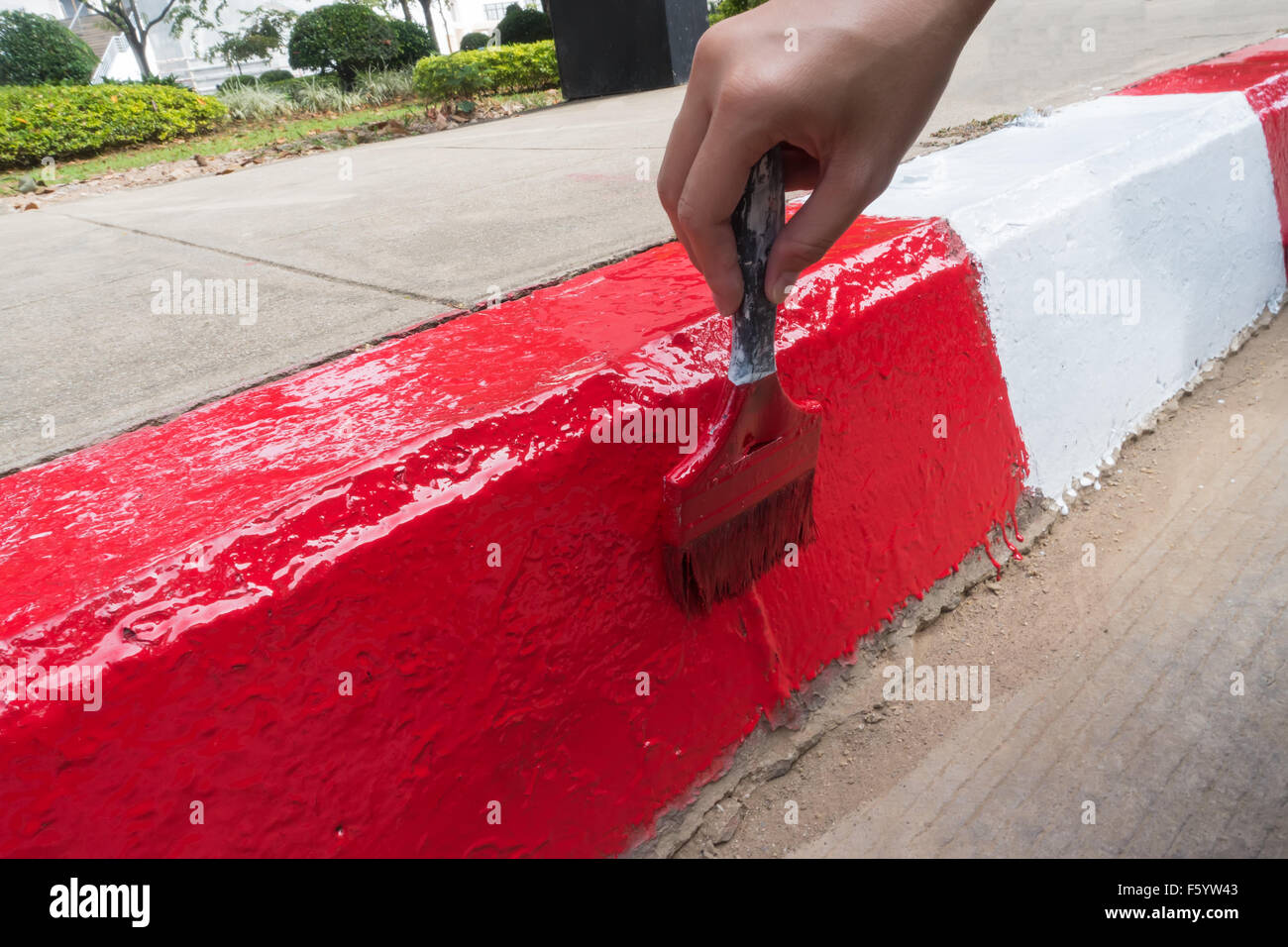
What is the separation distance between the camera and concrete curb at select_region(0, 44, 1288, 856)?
0.89 meters

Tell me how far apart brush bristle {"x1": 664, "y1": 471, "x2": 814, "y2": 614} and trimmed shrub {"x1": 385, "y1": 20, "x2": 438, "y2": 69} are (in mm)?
16037

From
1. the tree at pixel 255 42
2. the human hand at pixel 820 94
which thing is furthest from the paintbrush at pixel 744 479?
the tree at pixel 255 42

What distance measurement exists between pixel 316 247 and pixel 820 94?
2.21 metres

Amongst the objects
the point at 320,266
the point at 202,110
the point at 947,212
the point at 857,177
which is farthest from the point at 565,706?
the point at 202,110

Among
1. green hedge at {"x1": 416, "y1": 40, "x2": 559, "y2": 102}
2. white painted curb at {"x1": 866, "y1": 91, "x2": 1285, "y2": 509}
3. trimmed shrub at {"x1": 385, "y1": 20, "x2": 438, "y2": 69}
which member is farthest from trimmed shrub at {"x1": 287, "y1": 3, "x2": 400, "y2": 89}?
white painted curb at {"x1": 866, "y1": 91, "x2": 1285, "y2": 509}

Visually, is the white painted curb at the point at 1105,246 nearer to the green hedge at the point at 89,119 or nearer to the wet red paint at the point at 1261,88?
the wet red paint at the point at 1261,88

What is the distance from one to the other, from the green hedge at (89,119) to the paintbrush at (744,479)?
389 inches

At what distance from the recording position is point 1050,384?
2148mm

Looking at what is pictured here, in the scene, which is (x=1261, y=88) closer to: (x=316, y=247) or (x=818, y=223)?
(x=818, y=223)

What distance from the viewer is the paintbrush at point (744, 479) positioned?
47.6 inches

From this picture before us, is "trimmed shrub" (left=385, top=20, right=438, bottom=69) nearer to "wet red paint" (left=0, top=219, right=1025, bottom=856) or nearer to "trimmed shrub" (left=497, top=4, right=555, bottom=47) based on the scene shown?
"trimmed shrub" (left=497, top=4, right=555, bottom=47)

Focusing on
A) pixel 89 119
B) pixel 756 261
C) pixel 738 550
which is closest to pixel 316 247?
A: pixel 738 550
